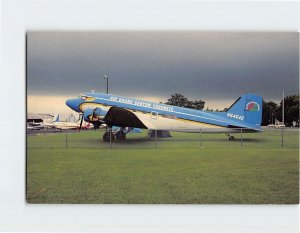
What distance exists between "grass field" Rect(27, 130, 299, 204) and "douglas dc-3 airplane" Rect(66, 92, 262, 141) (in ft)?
0.38

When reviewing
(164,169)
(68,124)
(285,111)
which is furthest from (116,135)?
(285,111)

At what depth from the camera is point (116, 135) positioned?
5.07 m

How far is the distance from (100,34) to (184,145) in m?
1.66

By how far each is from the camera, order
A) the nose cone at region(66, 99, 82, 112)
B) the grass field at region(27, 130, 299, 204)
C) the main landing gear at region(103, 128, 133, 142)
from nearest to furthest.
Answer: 1. the grass field at region(27, 130, 299, 204)
2. the nose cone at region(66, 99, 82, 112)
3. the main landing gear at region(103, 128, 133, 142)

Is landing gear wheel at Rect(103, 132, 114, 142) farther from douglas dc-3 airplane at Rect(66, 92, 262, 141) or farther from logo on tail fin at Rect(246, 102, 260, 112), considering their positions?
logo on tail fin at Rect(246, 102, 260, 112)

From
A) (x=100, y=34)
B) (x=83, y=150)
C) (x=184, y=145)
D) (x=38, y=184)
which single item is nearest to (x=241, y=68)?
(x=184, y=145)

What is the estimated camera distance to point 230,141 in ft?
16.4

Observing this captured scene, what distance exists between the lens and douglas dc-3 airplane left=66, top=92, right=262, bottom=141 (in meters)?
4.95

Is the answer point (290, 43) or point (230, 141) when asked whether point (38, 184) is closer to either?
point (230, 141)

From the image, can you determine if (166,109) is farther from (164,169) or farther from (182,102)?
(164,169)

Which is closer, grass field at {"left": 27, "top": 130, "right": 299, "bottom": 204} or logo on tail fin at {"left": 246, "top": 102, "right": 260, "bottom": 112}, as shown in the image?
grass field at {"left": 27, "top": 130, "right": 299, "bottom": 204}

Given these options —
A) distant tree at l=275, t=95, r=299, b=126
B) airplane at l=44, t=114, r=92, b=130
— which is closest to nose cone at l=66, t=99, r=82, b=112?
airplane at l=44, t=114, r=92, b=130
